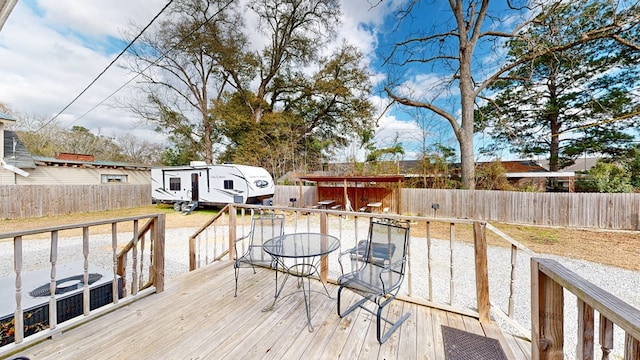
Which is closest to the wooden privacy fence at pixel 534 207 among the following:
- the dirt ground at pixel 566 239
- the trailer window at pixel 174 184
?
the dirt ground at pixel 566 239

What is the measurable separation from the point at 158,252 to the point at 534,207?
11019mm

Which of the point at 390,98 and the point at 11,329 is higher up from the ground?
the point at 390,98

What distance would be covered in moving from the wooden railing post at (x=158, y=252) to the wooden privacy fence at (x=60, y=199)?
12.5 meters

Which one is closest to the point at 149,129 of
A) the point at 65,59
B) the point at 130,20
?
the point at 130,20

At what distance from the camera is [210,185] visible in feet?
35.9

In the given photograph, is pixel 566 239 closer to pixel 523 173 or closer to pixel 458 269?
pixel 458 269

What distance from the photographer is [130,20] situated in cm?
1053

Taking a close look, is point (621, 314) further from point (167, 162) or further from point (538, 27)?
point (167, 162)

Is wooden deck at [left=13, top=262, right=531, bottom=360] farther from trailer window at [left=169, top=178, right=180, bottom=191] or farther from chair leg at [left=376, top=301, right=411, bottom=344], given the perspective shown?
trailer window at [left=169, top=178, right=180, bottom=191]

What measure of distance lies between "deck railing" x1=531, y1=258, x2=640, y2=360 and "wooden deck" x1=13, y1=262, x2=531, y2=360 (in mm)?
975

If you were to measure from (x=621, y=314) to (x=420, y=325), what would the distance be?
179cm

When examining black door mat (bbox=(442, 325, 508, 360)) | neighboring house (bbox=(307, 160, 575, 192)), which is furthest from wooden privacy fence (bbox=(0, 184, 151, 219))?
black door mat (bbox=(442, 325, 508, 360))

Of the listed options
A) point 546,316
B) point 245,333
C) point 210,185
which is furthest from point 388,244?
point 210,185

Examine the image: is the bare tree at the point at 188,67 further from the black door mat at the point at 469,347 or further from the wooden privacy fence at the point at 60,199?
the black door mat at the point at 469,347
